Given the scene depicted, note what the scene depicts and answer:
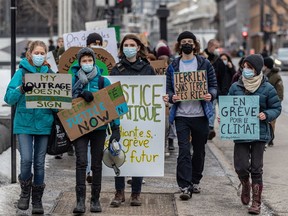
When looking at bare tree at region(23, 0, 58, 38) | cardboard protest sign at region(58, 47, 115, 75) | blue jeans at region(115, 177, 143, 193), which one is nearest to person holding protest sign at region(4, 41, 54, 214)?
blue jeans at region(115, 177, 143, 193)

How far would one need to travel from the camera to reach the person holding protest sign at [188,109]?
29.5 ft

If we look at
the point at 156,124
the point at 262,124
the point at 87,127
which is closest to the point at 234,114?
the point at 262,124

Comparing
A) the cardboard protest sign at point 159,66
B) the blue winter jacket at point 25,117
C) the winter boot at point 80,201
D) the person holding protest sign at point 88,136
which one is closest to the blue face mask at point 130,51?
the person holding protest sign at point 88,136

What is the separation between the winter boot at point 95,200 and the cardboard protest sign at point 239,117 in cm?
140

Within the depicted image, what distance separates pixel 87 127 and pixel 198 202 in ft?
5.47

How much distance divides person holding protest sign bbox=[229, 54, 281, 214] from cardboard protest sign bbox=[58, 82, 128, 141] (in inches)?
50.6

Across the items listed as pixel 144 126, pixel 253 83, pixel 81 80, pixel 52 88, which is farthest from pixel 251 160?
pixel 52 88

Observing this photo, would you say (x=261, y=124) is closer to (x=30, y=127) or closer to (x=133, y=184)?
(x=133, y=184)

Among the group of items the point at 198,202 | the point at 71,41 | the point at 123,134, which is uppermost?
the point at 71,41

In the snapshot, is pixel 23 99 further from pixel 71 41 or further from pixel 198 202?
pixel 71 41

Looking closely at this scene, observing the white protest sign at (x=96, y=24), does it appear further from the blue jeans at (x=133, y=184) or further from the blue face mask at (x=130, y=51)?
the blue jeans at (x=133, y=184)

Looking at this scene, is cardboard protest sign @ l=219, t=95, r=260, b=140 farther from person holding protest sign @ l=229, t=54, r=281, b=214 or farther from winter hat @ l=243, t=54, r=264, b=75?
winter hat @ l=243, t=54, r=264, b=75

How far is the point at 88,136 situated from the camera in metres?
8.18

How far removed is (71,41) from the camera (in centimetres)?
1323
